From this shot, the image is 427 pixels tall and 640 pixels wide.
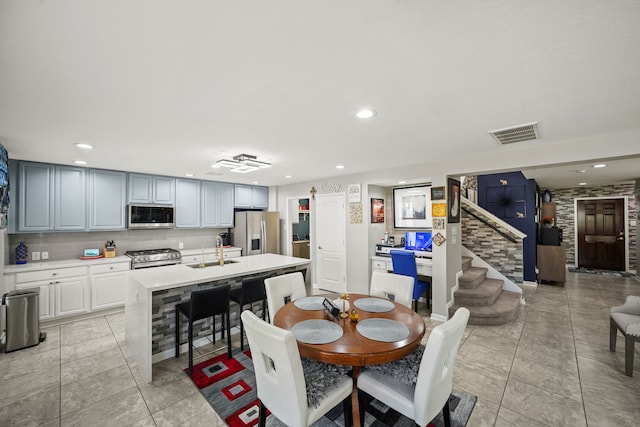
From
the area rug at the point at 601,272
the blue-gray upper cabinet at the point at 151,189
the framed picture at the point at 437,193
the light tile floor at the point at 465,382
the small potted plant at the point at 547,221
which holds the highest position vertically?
the blue-gray upper cabinet at the point at 151,189

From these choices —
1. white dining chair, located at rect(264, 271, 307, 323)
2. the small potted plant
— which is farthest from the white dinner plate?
the small potted plant

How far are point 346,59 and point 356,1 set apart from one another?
38 centimetres

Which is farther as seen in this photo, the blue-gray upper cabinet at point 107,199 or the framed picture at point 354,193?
the framed picture at point 354,193

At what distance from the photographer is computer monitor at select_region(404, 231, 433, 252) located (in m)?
4.72

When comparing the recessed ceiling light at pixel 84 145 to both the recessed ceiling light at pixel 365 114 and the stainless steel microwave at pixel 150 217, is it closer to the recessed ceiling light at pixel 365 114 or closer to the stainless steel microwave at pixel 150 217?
the stainless steel microwave at pixel 150 217

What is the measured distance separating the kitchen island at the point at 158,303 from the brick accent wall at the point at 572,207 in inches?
330

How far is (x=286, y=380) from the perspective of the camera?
4.90 ft

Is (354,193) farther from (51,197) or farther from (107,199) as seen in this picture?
(51,197)

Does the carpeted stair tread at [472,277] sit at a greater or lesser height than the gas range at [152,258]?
lesser

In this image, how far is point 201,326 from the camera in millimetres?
3240

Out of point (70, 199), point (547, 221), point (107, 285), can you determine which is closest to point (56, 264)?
point (107, 285)

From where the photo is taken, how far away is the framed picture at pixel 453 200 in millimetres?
3971

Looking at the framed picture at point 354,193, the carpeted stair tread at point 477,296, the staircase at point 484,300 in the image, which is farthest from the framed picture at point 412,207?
the carpeted stair tread at point 477,296

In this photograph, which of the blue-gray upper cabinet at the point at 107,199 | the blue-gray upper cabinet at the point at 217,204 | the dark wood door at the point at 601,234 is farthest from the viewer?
the dark wood door at the point at 601,234
